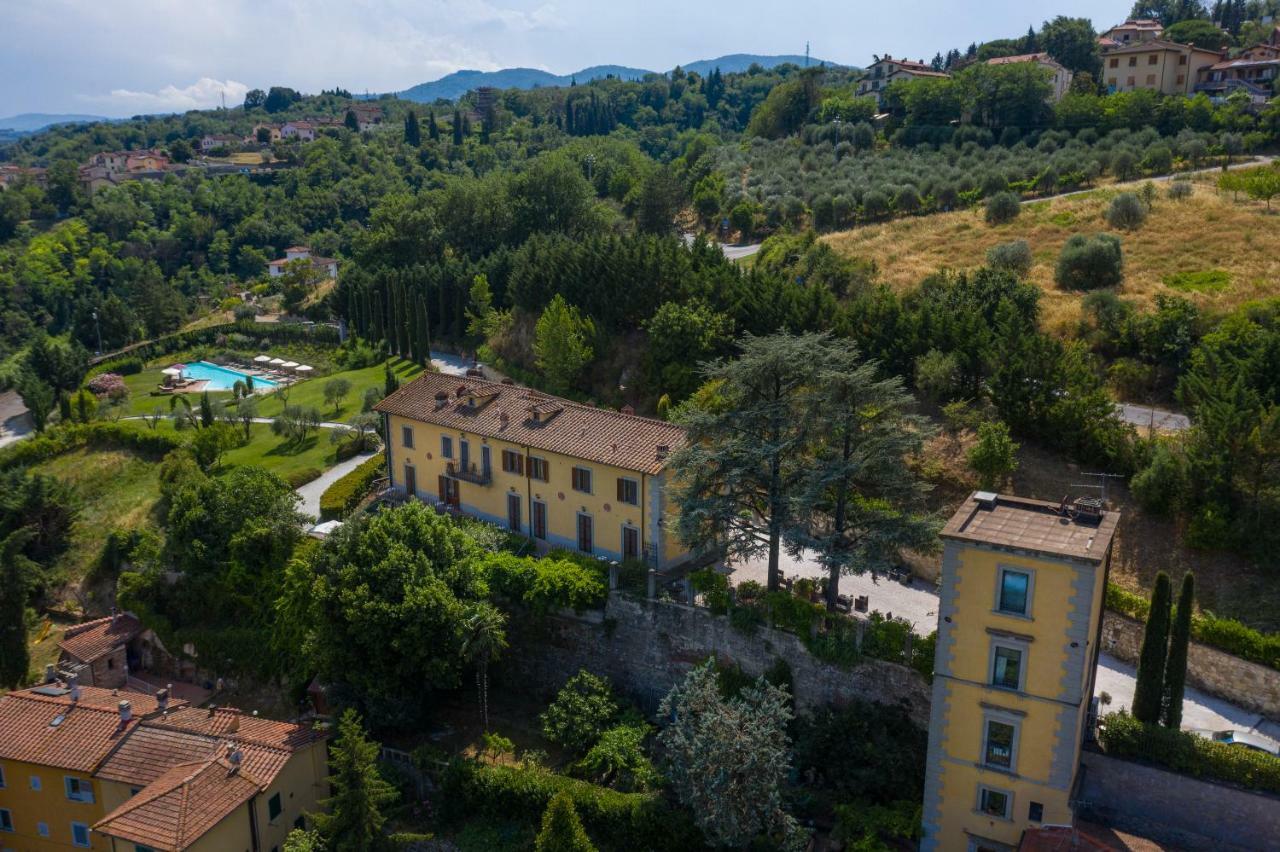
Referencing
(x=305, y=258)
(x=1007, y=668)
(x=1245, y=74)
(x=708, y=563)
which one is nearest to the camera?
(x=1007, y=668)

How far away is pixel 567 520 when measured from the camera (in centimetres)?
3619

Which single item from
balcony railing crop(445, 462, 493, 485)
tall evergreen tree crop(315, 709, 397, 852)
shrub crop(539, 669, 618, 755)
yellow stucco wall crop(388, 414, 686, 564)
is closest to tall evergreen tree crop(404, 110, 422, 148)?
yellow stucco wall crop(388, 414, 686, 564)

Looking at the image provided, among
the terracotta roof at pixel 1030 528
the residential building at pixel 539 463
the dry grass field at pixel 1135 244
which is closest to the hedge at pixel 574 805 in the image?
the residential building at pixel 539 463

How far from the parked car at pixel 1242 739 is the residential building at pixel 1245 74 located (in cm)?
7997

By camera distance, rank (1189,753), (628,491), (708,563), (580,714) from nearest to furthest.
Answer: (1189,753)
(580,714)
(628,491)
(708,563)

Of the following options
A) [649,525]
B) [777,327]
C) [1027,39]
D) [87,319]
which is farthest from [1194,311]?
[1027,39]

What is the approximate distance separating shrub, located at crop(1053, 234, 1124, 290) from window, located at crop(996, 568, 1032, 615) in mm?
32919

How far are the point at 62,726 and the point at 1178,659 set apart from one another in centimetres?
3470

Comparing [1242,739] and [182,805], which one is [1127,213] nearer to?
[1242,739]

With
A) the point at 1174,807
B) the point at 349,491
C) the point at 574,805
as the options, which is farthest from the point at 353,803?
the point at 1174,807

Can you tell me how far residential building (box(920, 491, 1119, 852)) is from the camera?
2256 cm

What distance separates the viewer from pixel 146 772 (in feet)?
96.6

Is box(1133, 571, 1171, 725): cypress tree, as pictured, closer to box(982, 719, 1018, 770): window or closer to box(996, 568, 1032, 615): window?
box(982, 719, 1018, 770): window

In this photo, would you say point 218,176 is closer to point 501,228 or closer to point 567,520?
point 501,228
